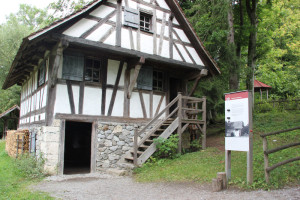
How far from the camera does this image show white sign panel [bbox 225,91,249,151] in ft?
19.7

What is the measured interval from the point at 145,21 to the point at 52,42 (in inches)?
159

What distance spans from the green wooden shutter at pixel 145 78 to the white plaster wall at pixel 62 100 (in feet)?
10.3

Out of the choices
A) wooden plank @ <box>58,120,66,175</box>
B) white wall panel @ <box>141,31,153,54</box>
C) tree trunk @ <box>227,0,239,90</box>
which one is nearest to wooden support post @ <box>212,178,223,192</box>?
wooden plank @ <box>58,120,66,175</box>

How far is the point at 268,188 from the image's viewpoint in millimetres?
5590

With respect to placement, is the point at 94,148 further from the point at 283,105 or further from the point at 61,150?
the point at 283,105

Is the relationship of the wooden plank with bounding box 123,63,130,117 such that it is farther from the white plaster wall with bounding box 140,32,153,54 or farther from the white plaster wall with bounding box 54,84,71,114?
the white plaster wall with bounding box 54,84,71,114

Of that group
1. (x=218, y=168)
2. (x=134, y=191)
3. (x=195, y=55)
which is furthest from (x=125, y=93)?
(x=134, y=191)

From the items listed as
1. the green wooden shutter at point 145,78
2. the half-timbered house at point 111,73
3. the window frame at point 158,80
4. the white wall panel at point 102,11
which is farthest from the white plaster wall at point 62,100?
the window frame at point 158,80

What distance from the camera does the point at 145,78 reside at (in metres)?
11.6

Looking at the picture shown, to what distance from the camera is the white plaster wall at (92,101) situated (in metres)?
9.92

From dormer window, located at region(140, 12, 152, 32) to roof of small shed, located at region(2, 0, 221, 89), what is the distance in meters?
1.27

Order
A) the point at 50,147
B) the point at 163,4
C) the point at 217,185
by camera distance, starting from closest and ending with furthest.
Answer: the point at 217,185
the point at 50,147
the point at 163,4

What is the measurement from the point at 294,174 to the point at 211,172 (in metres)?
2.16

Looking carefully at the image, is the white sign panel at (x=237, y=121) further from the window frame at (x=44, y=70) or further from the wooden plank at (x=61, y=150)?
the window frame at (x=44, y=70)
